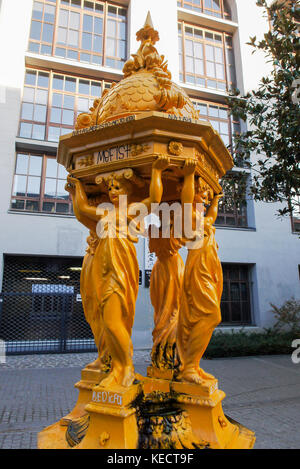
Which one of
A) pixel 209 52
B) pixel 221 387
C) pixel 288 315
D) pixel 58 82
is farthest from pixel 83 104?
pixel 288 315

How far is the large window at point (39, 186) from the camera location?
10719 millimetres

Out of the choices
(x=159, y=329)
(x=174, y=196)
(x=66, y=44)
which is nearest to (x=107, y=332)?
(x=159, y=329)

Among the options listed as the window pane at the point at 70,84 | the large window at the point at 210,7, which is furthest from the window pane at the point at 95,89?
the large window at the point at 210,7

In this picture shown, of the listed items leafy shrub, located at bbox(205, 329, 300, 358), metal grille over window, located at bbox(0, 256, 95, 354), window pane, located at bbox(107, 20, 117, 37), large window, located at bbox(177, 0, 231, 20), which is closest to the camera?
leafy shrub, located at bbox(205, 329, 300, 358)

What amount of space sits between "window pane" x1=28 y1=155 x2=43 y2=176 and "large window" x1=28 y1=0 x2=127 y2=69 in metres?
4.28

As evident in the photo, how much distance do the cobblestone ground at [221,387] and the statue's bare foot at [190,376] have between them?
5.62ft

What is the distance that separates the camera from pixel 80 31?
40.5ft

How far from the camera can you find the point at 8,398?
5.11 meters

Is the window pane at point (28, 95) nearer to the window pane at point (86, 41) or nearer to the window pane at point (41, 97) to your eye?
the window pane at point (41, 97)

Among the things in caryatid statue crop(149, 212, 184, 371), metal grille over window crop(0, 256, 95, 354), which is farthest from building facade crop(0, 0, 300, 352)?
caryatid statue crop(149, 212, 184, 371)

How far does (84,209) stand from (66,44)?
12.4 m

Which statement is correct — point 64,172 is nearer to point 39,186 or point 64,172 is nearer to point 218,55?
point 39,186

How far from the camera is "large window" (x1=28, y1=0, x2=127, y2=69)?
39.2 ft

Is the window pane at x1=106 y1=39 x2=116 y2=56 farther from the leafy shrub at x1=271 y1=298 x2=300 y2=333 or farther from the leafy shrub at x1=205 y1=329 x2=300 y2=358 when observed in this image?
the leafy shrub at x1=271 y1=298 x2=300 y2=333
